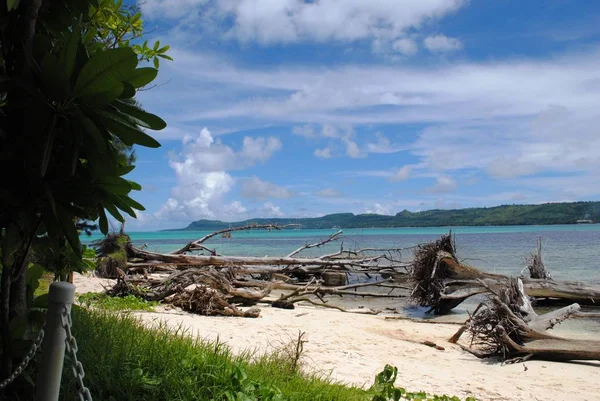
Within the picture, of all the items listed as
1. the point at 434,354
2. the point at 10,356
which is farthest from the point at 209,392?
the point at 434,354

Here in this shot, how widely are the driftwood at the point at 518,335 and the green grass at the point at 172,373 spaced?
4.88 meters

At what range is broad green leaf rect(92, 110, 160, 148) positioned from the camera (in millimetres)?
3065

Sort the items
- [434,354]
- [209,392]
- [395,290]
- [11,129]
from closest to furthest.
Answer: [11,129]
[209,392]
[434,354]
[395,290]

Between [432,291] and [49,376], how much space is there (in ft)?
42.7

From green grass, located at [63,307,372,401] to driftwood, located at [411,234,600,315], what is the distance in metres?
10.3

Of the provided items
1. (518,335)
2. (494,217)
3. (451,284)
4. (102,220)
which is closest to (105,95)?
(102,220)

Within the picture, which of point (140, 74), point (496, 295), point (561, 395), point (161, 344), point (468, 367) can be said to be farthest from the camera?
point (496, 295)

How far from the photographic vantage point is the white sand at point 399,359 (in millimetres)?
6316

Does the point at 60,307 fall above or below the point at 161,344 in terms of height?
above

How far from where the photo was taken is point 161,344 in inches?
187

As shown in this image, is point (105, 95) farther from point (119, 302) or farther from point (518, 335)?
point (518, 335)

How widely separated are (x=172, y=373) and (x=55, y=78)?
7.88 feet

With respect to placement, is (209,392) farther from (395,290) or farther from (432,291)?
(395,290)

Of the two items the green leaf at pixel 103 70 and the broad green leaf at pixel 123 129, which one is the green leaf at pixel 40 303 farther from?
the green leaf at pixel 103 70
